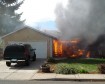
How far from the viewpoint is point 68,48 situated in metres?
40.8

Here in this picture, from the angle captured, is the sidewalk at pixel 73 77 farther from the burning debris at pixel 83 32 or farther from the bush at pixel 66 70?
the burning debris at pixel 83 32

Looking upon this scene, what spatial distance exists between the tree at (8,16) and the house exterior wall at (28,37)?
2323cm

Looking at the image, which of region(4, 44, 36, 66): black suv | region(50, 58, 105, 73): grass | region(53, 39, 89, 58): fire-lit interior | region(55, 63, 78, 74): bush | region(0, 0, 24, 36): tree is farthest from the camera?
region(0, 0, 24, 36): tree

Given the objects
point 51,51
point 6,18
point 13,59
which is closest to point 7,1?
point 6,18

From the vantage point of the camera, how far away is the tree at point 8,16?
198 ft

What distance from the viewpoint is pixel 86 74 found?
68.0ft

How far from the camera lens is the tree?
198 feet

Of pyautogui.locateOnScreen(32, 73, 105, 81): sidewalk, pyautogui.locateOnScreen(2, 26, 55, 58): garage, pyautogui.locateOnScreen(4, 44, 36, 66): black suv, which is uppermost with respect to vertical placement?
pyautogui.locateOnScreen(2, 26, 55, 58): garage

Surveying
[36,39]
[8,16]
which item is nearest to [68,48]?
[36,39]

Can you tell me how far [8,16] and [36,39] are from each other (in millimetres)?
25435

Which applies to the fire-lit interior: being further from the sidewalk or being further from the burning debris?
the sidewalk

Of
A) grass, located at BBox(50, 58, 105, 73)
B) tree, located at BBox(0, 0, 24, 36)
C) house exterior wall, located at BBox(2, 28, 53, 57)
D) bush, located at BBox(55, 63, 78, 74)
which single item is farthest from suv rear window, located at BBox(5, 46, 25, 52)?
tree, located at BBox(0, 0, 24, 36)

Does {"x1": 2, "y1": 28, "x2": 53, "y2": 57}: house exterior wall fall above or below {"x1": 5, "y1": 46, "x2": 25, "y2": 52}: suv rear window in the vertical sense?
above

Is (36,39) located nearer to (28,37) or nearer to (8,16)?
(28,37)
